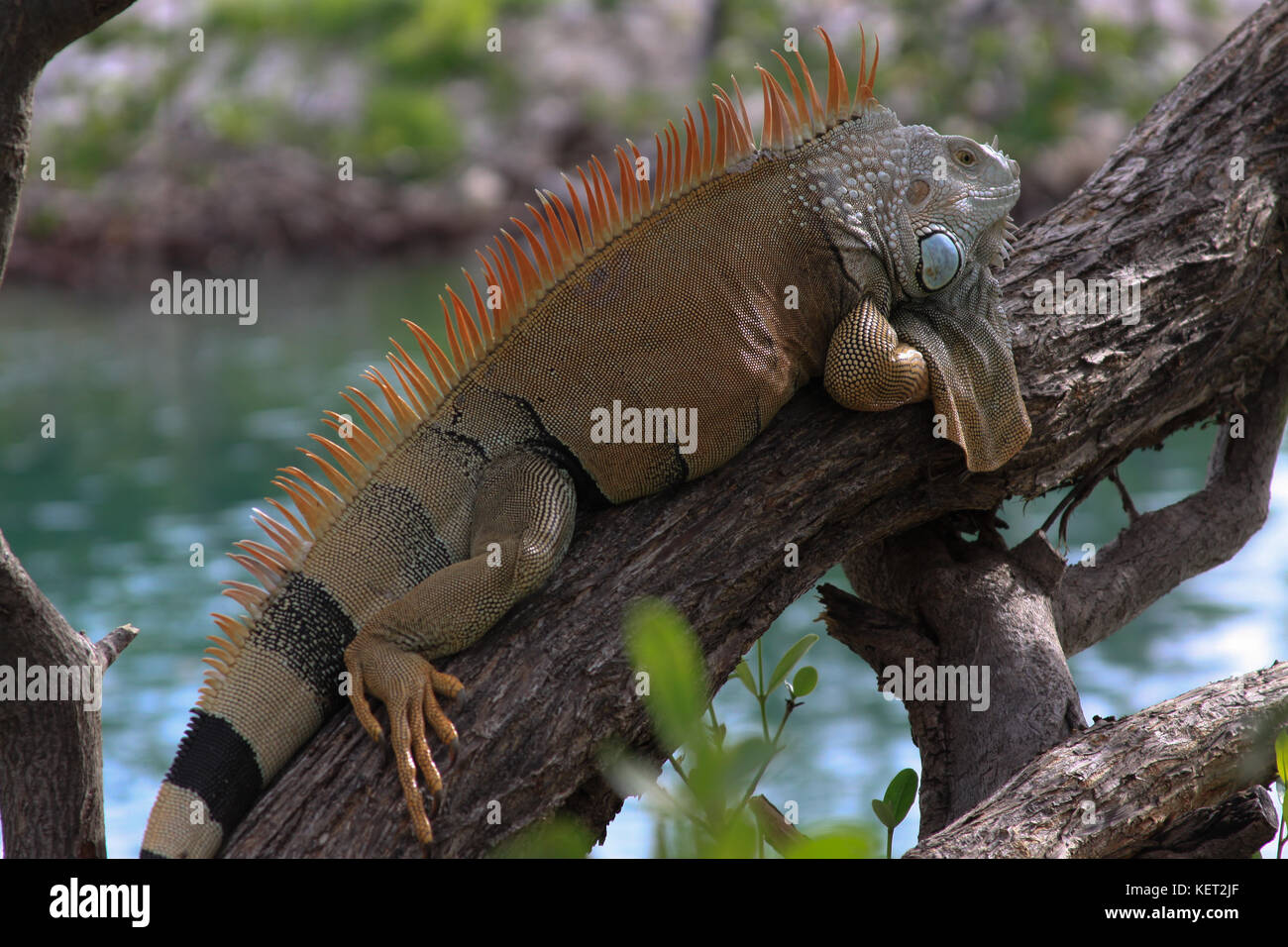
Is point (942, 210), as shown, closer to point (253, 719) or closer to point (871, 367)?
point (871, 367)

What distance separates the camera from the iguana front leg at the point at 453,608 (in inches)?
111

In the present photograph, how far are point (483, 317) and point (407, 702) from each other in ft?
3.17

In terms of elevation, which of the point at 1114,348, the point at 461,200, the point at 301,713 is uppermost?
the point at 461,200

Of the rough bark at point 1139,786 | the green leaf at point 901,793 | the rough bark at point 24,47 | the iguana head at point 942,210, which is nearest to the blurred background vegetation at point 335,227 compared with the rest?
the green leaf at point 901,793

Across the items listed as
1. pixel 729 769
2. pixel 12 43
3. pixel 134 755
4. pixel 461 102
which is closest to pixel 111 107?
pixel 461 102

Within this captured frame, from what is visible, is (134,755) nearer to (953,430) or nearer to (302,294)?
(953,430)

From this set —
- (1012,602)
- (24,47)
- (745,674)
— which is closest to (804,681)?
(745,674)

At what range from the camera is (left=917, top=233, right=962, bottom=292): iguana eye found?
328 centimetres

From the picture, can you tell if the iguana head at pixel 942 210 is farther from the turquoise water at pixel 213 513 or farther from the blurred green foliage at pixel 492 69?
the blurred green foliage at pixel 492 69

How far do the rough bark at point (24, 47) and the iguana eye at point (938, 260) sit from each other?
196cm

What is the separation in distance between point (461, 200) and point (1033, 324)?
16257 mm

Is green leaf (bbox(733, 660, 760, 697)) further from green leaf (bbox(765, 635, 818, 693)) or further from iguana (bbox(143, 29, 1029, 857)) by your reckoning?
iguana (bbox(143, 29, 1029, 857))

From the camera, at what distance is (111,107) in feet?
67.0
